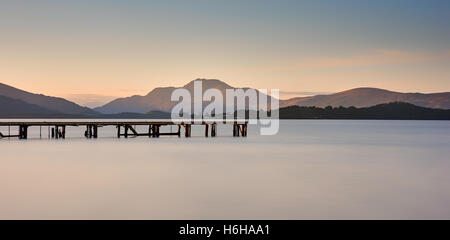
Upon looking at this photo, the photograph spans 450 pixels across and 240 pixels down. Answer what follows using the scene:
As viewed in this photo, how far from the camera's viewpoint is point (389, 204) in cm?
1662

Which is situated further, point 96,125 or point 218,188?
point 96,125

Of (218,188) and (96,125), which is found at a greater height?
(96,125)

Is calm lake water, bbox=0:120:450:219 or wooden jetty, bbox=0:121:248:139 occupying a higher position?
wooden jetty, bbox=0:121:248:139

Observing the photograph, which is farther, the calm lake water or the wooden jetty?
the wooden jetty

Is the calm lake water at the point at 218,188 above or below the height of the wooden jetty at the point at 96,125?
below

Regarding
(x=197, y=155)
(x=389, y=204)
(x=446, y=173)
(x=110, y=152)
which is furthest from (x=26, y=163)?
(x=446, y=173)

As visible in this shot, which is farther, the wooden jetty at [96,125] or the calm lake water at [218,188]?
the wooden jetty at [96,125]
